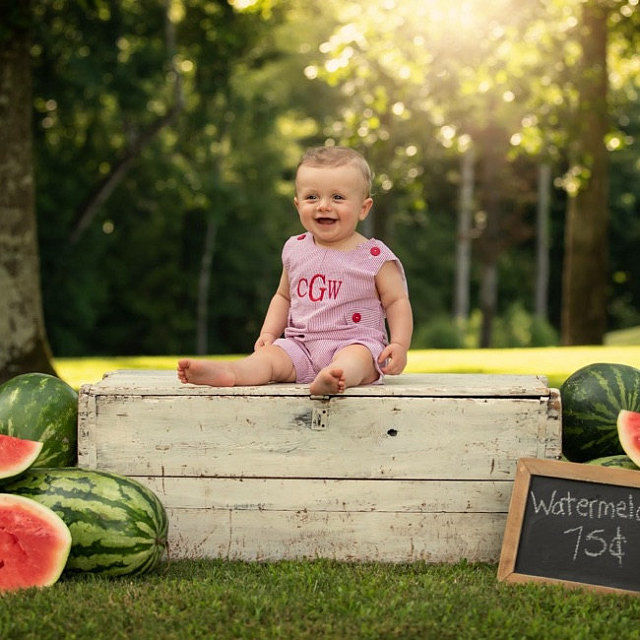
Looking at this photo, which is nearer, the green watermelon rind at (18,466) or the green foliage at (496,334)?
the green watermelon rind at (18,466)

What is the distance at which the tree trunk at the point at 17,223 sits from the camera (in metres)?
9.81

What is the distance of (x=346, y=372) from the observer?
14.7 ft

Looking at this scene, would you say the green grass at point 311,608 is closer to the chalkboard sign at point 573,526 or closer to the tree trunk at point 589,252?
the chalkboard sign at point 573,526

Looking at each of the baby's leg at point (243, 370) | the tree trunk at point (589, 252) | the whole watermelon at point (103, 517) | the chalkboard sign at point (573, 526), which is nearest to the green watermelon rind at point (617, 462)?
the chalkboard sign at point (573, 526)

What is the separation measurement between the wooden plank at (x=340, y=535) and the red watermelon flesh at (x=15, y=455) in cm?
67

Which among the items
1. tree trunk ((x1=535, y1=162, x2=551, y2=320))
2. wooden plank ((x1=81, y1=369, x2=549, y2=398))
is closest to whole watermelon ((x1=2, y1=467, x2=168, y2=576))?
wooden plank ((x1=81, y1=369, x2=549, y2=398))

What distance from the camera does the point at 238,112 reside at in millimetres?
31172

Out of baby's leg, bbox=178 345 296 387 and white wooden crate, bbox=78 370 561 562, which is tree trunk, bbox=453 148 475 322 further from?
white wooden crate, bbox=78 370 561 562

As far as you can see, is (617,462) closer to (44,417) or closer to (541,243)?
(44,417)

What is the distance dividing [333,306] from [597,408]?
131cm

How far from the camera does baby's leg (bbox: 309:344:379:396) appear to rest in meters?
4.26

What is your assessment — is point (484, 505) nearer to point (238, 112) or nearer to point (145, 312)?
point (238, 112)

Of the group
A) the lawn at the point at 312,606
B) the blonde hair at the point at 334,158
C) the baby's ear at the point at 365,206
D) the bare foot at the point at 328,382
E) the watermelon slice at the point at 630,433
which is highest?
the blonde hair at the point at 334,158

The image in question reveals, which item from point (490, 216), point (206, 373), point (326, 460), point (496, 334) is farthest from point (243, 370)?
point (490, 216)
